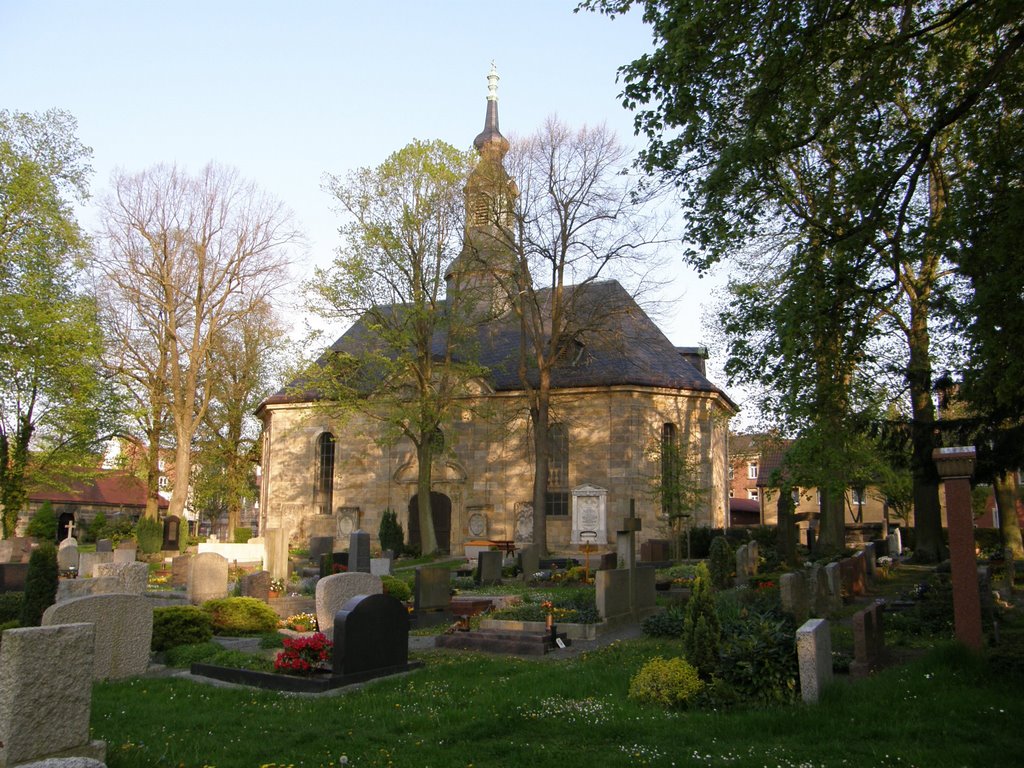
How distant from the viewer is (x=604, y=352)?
1340 inches

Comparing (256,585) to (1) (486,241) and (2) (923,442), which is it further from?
(1) (486,241)

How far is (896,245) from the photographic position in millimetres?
11133

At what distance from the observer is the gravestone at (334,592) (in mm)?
11672

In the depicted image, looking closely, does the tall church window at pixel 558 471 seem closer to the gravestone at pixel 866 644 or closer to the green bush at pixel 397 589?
the green bush at pixel 397 589

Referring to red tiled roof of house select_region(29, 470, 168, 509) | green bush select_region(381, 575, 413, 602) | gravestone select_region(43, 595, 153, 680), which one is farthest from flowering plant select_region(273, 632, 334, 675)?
red tiled roof of house select_region(29, 470, 168, 509)

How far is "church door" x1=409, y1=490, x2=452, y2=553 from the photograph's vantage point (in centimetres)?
3412

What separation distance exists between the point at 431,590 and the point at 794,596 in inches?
259

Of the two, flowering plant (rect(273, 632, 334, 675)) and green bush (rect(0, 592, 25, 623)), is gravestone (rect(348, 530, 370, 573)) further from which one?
flowering plant (rect(273, 632, 334, 675))

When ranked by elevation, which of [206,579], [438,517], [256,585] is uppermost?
[438,517]

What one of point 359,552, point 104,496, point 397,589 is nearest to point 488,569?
point 359,552

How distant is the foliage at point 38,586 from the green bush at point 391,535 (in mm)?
19044

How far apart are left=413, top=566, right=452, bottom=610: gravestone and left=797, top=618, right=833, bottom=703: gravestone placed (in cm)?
895

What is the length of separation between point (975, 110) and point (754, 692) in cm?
896

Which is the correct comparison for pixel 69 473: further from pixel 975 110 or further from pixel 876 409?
pixel 975 110
